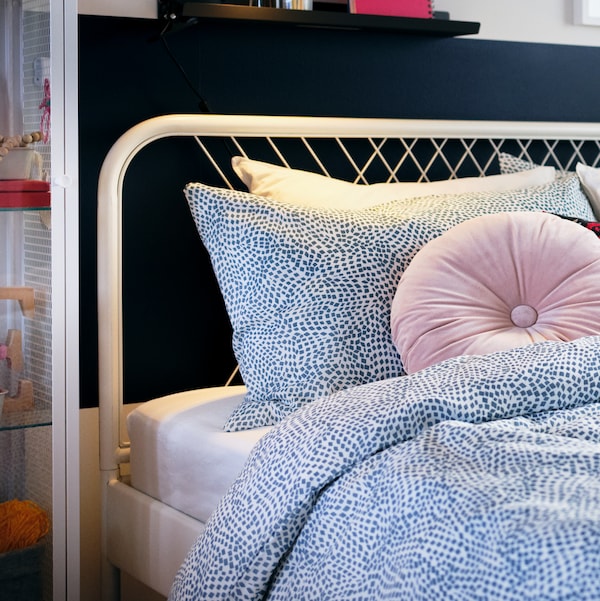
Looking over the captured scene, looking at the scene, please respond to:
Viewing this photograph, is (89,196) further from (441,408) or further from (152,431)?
(441,408)

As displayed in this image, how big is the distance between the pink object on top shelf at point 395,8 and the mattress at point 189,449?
100 cm

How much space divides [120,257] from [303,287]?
1.44 ft

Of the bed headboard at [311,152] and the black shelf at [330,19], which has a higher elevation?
the black shelf at [330,19]

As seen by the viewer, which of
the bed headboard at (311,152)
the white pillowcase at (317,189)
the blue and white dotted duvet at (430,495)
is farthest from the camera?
the white pillowcase at (317,189)

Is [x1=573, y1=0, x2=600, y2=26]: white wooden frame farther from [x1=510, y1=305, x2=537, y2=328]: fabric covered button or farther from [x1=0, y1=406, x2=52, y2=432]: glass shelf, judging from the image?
[x1=0, y1=406, x2=52, y2=432]: glass shelf

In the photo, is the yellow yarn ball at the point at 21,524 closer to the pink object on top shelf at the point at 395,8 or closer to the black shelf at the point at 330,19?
the black shelf at the point at 330,19

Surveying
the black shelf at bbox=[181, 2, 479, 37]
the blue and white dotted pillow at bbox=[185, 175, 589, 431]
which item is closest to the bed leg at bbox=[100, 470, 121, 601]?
the blue and white dotted pillow at bbox=[185, 175, 589, 431]

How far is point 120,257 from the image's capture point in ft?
6.76

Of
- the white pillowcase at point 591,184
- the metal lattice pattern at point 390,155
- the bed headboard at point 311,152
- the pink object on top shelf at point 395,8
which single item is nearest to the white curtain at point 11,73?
the bed headboard at point 311,152

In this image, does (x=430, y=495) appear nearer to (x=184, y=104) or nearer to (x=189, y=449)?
(x=189, y=449)

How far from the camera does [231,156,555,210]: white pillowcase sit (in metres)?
2.17

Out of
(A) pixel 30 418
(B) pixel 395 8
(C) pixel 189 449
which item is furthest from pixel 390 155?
(A) pixel 30 418

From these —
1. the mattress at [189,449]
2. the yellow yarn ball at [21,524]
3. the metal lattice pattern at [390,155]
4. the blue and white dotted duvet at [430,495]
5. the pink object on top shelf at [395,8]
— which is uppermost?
the pink object on top shelf at [395,8]

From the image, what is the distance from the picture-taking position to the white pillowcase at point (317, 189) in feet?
7.11
